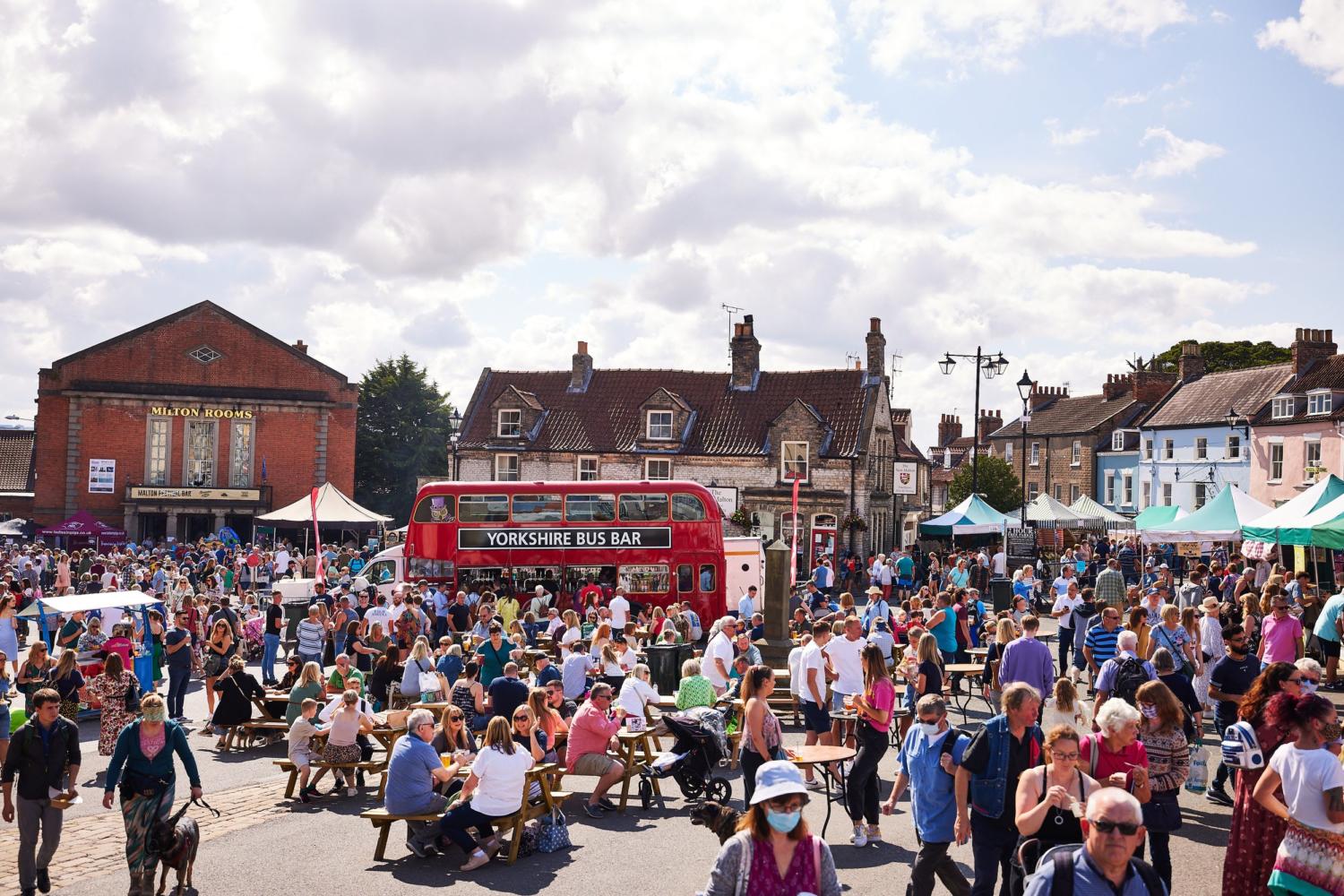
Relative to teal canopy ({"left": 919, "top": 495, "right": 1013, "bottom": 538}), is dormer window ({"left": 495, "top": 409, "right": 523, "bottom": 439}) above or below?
above

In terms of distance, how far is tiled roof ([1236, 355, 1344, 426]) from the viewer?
46.7m

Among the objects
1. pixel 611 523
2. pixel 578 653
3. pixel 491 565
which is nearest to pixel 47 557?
pixel 491 565

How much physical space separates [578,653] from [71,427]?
138 ft

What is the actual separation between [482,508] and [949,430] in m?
73.9

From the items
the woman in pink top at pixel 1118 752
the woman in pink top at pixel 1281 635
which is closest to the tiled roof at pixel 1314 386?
the woman in pink top at pixel 1281 635

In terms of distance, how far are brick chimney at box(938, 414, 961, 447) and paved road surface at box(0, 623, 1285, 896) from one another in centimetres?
8426

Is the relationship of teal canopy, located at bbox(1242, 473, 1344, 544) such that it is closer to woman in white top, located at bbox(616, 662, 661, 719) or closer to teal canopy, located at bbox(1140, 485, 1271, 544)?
teal canopy, located at bbox(1140, 485, 1271, 544)

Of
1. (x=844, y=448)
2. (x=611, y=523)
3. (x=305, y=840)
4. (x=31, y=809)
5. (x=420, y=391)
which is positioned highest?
(x=420, y=391)

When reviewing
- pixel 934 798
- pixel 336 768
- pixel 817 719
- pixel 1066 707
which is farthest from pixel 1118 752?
pixel 336 768

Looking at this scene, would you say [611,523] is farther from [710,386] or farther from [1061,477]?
[1061,477]

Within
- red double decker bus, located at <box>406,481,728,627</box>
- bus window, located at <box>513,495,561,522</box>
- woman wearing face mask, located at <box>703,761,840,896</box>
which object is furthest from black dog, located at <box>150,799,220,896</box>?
bus window, located at <box>513,495,561,522</box>

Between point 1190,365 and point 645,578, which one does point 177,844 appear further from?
point 1190,365

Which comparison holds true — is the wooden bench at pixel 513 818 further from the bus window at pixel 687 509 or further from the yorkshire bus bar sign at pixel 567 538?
the bus window at pixel 687 509

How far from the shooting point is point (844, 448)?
45.0 meters
